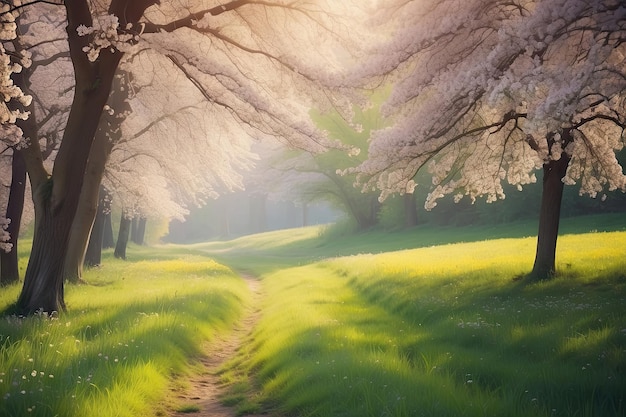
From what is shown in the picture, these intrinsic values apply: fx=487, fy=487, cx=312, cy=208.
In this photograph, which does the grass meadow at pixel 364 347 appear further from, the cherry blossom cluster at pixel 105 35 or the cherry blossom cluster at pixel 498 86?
the cherry blossom cluster at pixel 105 35

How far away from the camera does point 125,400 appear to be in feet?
20.5

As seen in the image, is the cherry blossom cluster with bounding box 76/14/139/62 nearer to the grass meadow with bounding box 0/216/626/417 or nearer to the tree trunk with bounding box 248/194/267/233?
the grass meadow with bounding box 0/216/626/417

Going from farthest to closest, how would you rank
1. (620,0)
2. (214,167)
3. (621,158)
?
(621,158)
(214,167)
(620,0)

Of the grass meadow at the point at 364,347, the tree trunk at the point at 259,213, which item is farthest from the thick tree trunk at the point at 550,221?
the tree trunk at the point at 259,213

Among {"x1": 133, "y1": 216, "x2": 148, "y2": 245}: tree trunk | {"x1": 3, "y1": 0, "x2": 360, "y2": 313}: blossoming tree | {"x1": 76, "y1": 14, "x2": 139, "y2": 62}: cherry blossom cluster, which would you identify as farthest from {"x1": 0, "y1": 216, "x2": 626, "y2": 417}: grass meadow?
{"x1": 133, "y1": 216, "x2": 148, "y2": 245}: tree trunk

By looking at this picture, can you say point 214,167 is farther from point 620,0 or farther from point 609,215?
point 609,215

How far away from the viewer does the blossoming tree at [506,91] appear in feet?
25.1

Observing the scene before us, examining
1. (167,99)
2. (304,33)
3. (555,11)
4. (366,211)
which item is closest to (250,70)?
(304,33)

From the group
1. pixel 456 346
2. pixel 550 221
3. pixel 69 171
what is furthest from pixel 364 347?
pixel 550 221

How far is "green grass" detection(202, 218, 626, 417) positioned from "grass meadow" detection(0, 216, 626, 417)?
0.03m

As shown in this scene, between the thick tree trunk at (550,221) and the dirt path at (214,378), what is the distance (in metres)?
7.81

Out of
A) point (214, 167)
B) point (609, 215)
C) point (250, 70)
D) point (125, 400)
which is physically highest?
point (250, 70)

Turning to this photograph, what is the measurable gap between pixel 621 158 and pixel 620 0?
26.4 meters

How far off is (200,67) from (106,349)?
19.9 ft
